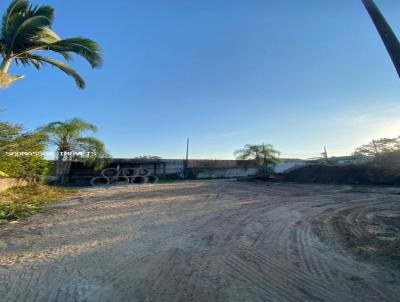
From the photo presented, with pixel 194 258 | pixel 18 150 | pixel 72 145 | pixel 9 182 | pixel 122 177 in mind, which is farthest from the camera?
pixel 122 177

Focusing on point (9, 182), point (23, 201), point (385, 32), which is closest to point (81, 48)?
point (23, 201)

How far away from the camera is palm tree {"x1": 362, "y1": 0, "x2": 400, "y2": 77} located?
4.63 meters

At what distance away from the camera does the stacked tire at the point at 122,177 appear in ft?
68.3

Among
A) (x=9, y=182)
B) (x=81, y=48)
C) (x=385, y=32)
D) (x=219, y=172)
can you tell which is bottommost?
(x=9, y=182)

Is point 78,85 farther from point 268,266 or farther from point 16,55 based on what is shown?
point 268,266

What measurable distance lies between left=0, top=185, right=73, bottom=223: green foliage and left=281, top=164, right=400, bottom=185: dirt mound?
19175mm

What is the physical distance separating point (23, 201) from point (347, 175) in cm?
2100

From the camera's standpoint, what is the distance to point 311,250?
15.2 ft

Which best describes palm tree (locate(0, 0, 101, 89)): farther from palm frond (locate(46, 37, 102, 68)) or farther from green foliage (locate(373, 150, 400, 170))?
green foliage (locate(373, 150, 400, 170))

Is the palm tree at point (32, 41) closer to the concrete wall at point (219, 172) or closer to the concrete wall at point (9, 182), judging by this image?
the concrete wall at point (9, 182)

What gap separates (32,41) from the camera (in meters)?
9.52

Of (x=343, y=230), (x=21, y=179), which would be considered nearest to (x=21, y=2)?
(x=21, y=179)

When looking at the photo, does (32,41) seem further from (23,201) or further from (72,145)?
(72,145)

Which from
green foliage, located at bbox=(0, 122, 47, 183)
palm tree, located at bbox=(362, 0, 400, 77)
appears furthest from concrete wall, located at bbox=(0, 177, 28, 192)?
palm tree, located at bbox=(362, 0, 400, 77)
